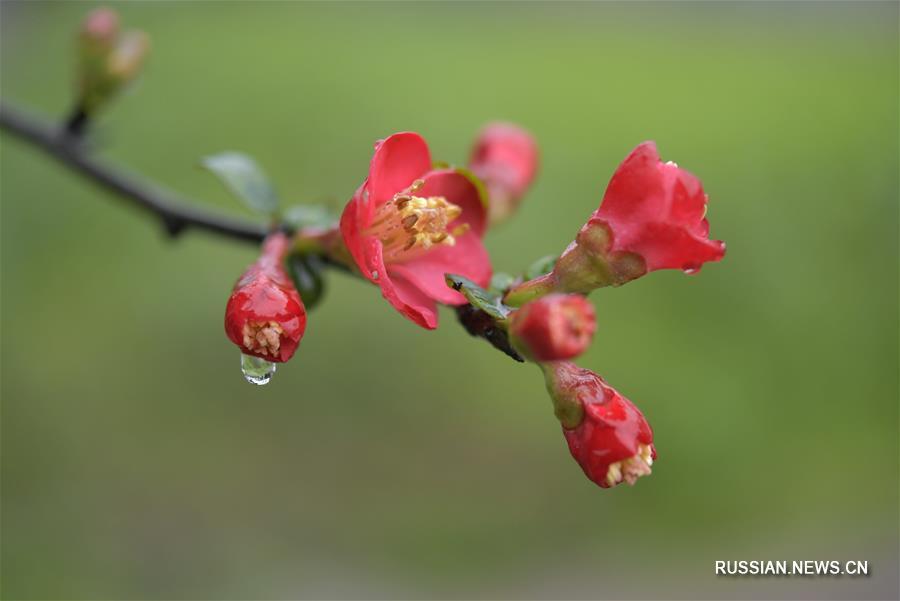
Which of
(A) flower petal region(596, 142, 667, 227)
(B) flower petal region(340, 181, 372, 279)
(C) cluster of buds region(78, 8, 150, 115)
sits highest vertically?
(C) cluster of buds region(78, 8, 150, 115)

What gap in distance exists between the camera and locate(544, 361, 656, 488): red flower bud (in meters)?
0.60

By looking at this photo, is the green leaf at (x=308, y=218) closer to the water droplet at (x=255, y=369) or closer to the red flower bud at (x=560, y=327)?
the water droplet at (x=255, y=369)

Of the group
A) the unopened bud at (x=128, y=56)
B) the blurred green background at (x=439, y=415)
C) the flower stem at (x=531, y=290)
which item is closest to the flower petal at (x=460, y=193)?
the flower stem at (x=531, y=290)

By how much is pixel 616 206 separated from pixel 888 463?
234cm

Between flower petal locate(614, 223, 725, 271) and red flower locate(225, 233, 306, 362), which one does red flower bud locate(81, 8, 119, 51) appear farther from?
flower petal locate(614, 223, 725, 271)

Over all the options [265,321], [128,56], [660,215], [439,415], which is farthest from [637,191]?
[439,415]

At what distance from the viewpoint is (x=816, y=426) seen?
101 inches

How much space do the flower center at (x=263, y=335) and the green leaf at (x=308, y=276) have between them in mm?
184

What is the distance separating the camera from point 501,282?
732mm

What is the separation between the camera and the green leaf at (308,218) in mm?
877

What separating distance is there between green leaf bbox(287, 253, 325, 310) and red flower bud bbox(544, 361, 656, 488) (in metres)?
0.28

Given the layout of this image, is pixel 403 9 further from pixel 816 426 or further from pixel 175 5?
pixel 816 426

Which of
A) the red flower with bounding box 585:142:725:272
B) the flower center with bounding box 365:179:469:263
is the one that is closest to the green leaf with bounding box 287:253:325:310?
the flower center with bounding box 365:179:469:263

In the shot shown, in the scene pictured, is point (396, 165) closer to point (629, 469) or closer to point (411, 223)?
point (411, 223)
